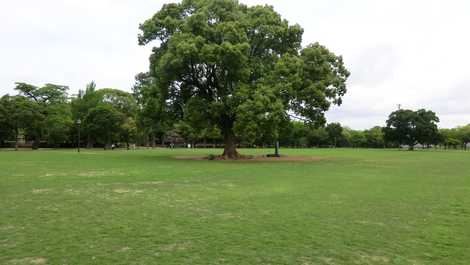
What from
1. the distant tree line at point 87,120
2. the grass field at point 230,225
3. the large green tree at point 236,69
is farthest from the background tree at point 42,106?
the grass field at point 230,225

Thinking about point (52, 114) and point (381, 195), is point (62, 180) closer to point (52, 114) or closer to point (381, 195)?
point (381, 195)

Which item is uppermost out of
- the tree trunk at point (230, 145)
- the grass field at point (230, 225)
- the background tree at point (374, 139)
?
the background tree at point (374, 139)

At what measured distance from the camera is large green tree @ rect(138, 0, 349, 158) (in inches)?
1008

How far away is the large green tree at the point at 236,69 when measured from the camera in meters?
25.6

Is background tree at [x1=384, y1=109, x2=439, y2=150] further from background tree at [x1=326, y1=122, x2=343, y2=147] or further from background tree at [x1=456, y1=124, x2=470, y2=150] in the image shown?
background tree at [x1=456, y1=124, x2=470, y2=150]

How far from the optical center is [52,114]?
57969mm

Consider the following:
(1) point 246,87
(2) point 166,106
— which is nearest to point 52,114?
(2) point 166,106

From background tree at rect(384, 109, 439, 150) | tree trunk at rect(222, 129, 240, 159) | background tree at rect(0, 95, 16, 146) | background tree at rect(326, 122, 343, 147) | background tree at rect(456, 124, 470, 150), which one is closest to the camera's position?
tree trunk at rect(222, 129, 240, 159)

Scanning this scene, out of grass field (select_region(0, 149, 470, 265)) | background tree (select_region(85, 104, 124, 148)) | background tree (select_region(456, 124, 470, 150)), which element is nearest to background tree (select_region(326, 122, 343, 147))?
background tree (select_region(456, 124, 470, 150))

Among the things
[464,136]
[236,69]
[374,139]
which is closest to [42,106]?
[236,69]

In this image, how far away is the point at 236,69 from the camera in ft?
88.2

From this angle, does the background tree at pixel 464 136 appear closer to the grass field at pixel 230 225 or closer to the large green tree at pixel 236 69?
the large green tree at pixel 236 69

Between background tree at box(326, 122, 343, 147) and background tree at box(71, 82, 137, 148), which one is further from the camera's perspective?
background tree at box(326, 122, 343, 147)

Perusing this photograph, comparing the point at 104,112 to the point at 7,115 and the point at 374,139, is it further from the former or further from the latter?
the point at 374,139
